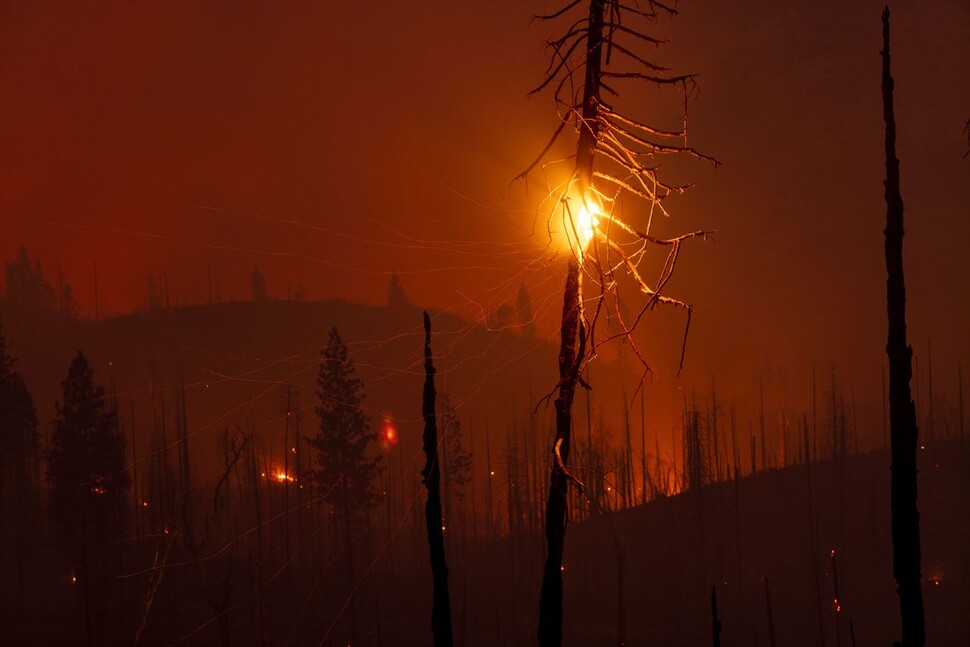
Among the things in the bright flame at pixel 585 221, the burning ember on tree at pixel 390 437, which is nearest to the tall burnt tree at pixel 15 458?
the bright flame at pixel 585 221

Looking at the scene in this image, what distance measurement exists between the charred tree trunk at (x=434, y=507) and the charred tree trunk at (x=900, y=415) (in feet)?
19.2

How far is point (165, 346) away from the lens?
152 m

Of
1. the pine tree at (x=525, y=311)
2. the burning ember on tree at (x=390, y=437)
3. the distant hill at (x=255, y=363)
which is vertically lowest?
the burning ember on tree at (x=390, y=437)

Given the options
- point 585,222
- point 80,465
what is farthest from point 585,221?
point 80,465

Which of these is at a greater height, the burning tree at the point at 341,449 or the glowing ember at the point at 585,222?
the glowing ember at the point at 585,222

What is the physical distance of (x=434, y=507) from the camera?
452 inches

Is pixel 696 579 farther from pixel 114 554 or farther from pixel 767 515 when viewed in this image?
pixel 114 554

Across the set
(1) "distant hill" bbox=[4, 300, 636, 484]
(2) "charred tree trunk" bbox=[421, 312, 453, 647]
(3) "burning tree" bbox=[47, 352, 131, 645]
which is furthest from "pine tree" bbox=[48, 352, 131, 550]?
(1) "distant hill" bbox=[4, 300, 636, 484]

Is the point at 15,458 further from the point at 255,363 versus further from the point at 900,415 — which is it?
the point at 255,363

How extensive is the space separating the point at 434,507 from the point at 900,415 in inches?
248

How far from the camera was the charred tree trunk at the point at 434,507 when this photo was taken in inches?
425

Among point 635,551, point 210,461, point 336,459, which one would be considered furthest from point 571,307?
point 210,461

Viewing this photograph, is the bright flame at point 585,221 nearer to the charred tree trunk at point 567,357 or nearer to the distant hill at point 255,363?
the charred tree trunk at point 567,357

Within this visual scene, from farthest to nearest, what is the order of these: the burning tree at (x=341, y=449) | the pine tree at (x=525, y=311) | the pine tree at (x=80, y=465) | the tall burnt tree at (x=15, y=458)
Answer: the tall burnt tree at (x=15, y=458) → the burning tree at (x=341, y=449) → the pine tree at (x=80, y=465) → the pine tree at (x=525, y=311)
